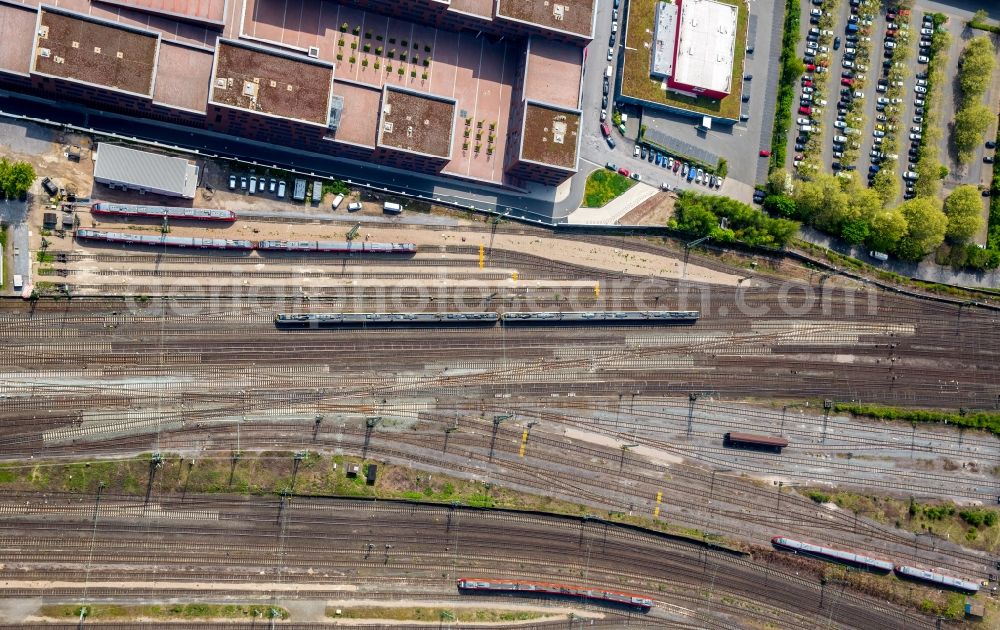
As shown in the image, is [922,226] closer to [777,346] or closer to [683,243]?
[777,346]

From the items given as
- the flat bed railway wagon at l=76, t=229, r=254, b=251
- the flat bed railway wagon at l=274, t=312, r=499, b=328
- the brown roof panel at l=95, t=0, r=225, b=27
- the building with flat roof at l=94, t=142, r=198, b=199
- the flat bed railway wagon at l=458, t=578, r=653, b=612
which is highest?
the brown roof panel at l=95, t=0, r=225, b=27

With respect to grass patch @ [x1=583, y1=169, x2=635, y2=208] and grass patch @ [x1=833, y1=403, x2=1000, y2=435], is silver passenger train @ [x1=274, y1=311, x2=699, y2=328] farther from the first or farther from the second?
grass patch @ [x1=833, y1=403, x2=1000, y2=435]

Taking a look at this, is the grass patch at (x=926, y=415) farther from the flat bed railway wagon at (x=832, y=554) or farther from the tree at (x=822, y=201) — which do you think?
the tree at (x=822, y=201)

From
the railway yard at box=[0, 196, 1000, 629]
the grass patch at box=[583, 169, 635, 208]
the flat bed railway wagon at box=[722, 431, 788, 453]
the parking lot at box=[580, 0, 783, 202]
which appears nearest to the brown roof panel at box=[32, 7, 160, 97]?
the railway yard at box=[0, 196, 1000, 629]

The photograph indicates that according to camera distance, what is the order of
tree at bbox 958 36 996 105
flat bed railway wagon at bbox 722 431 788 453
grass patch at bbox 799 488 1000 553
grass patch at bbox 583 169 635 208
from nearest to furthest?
1. flat bed railway wagon at bbox 722 431 788 453
2. grass patch at bbox 583 169 635 208
3. grass patch at bbox 799 488 1000 553
4. tree at bbox 958 36 996 105

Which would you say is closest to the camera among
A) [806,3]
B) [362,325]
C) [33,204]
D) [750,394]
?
[33,204]

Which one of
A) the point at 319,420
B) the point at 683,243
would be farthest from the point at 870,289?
the point at 319,420

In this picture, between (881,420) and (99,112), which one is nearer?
(99,112)
